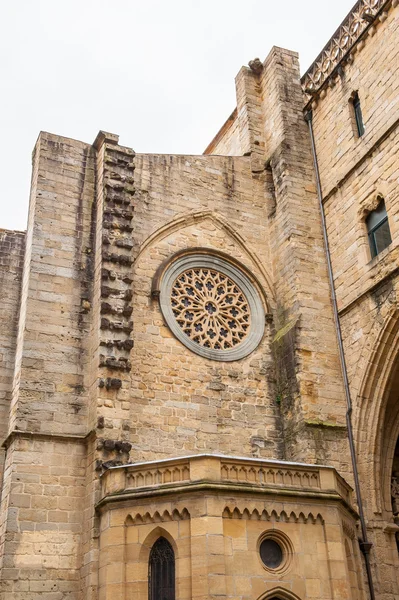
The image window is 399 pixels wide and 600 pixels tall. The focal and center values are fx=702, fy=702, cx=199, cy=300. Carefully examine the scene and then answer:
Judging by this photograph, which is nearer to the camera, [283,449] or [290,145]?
[283,449]

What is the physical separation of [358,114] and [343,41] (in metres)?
1.80

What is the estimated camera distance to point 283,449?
12.7 m

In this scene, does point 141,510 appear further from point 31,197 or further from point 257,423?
point 31,197

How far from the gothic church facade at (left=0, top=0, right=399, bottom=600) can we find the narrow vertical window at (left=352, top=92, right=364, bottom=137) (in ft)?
0.20

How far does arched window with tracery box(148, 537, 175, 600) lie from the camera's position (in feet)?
29.1

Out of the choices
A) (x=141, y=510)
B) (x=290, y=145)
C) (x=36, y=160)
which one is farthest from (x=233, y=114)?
(x=141, y=510)

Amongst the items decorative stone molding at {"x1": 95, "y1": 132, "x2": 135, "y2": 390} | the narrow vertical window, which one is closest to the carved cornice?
the narrow vertical window

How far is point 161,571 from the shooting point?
354 inches

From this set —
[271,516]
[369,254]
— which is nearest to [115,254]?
[369,254]

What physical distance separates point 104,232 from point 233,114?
712 cm

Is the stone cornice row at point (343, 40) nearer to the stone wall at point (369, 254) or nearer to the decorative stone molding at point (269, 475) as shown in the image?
the stone wall at point (369, 254)

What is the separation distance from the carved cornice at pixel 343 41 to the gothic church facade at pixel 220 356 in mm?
55

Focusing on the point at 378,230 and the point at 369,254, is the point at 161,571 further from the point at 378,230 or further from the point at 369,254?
the point at 378,230

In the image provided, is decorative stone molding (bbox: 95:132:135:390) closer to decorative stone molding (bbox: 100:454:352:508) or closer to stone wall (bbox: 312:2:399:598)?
decorative stone molding (bbox: 100:454:352:508)
